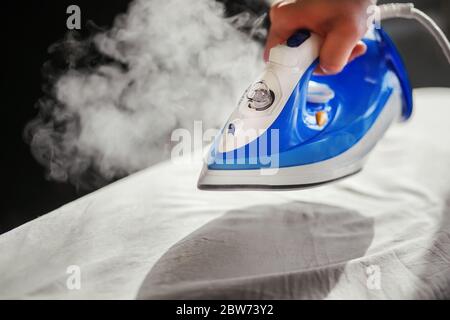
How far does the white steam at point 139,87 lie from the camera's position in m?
1.14

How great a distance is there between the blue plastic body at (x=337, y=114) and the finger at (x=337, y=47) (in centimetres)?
3

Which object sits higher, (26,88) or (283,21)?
(283,21)

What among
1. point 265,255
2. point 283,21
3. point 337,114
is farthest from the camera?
point 337,114

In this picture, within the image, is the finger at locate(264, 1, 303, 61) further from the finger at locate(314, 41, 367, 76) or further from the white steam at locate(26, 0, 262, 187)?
the white steam at locate(26, 0, 262, 187)

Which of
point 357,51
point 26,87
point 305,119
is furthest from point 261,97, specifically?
point 26,87

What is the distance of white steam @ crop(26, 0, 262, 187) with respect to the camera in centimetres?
114

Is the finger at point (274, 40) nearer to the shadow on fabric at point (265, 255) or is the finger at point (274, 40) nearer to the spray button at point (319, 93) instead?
the spray button at point (319, 93)

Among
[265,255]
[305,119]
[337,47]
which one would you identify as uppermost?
[337,47]

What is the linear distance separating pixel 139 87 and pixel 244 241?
476 millimetres

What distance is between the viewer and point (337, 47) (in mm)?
973

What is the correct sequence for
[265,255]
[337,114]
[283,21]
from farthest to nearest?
[337,114] < [283,21] < [265,255]

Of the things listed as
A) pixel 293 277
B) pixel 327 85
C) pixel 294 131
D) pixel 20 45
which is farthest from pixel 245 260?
pixel 20 45

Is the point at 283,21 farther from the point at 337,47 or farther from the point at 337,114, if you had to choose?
the point at 337,114

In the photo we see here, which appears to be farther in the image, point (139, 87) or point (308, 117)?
point (139, 87)
